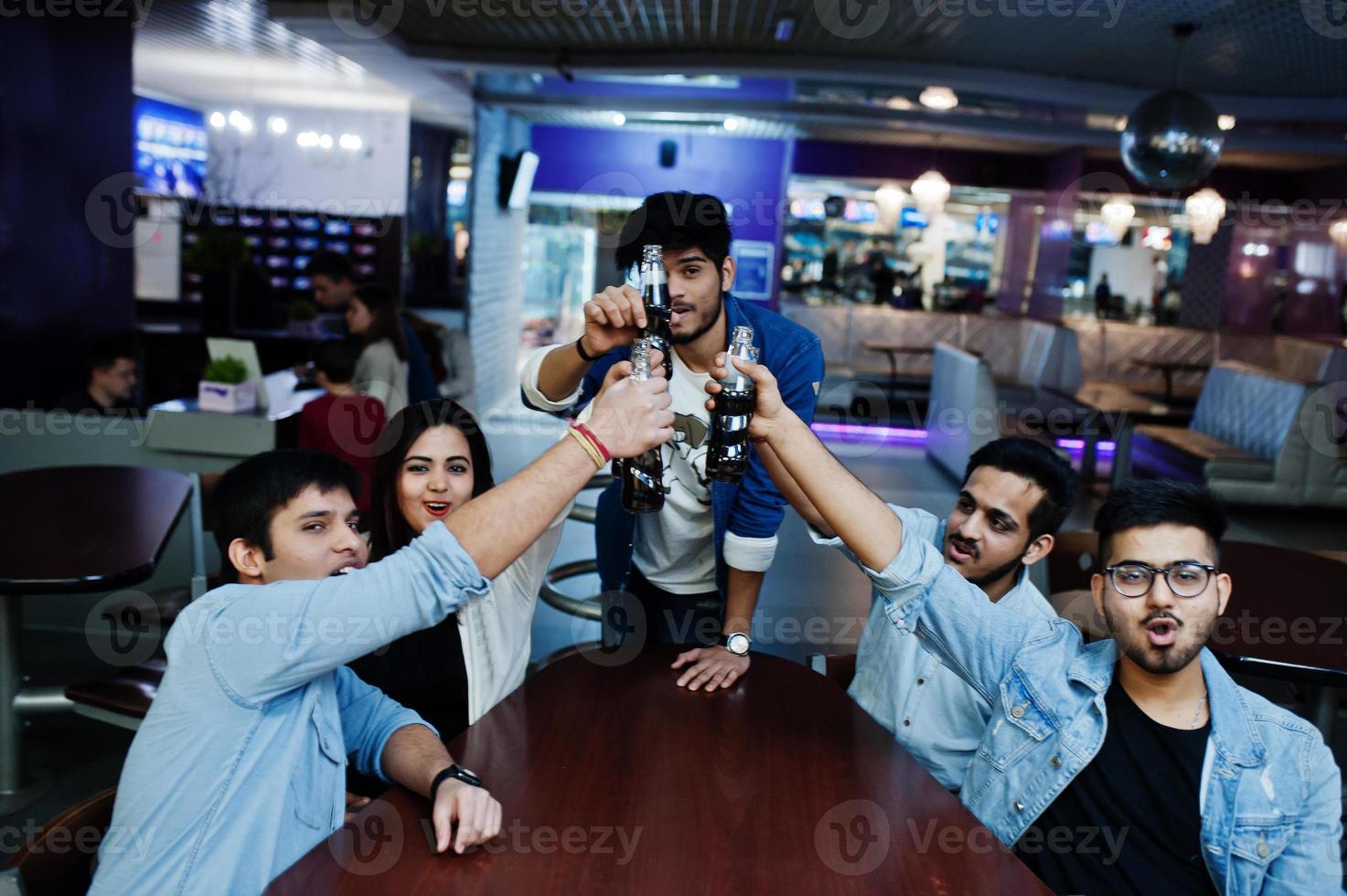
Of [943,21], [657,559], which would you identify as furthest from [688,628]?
[943,21]

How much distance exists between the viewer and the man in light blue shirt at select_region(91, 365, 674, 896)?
135 cm

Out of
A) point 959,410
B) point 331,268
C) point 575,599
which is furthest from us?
point 959,410

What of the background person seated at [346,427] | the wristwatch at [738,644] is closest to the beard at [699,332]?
the wristwatch at [738,644]

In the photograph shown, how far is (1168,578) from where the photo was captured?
1608 millimetres

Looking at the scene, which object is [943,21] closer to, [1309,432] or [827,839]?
[1309,432]

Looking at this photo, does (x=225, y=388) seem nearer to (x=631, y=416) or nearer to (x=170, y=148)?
(x=631, y=416)

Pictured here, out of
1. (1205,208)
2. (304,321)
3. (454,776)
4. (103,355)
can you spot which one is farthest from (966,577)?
(1205,208)

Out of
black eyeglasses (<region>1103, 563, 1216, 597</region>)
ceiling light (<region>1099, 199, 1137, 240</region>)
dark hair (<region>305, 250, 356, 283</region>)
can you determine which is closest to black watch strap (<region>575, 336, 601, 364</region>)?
black eyeglasses (<region>1103, 563, 1216, 597</region>)

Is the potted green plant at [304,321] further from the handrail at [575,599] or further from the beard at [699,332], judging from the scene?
the beard at [699,332]

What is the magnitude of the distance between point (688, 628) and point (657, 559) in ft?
0.59

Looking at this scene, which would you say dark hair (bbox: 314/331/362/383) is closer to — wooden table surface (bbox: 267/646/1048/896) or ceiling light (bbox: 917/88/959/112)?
wooden table surface (bbox: 267/646/1048/896)

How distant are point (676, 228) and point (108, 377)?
146 inches

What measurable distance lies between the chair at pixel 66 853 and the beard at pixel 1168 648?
4.98 feet

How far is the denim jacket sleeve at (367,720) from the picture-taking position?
164 centimetres
